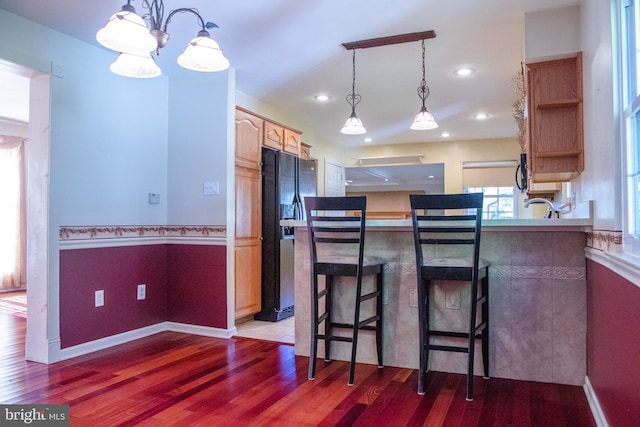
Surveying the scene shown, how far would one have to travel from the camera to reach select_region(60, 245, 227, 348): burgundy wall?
9.74 ft

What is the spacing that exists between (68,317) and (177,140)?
1645 mm

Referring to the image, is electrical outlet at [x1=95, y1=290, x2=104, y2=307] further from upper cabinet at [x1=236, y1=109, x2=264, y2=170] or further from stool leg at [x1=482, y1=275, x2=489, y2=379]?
stool leg at [x1=482, y1=275, x2=489, y2=379]

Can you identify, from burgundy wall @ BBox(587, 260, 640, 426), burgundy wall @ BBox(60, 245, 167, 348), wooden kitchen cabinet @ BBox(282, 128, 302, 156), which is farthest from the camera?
wooden kitchen cabinet @ BBox(282, 128, 302, 156)

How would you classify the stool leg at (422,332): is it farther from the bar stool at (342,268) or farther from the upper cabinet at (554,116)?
the upper cabinet at (554,116)

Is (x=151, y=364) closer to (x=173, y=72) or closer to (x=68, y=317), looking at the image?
(x=68, y=317)

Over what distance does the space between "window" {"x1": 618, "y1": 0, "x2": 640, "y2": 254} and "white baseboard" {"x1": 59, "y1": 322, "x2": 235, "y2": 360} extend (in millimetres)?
2857

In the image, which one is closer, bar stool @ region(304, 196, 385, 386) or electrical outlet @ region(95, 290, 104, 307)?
bar stool @ region(304, 196, 385, 386)

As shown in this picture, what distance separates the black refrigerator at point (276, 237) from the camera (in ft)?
13.5

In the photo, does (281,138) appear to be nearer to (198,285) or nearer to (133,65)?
(198,285)

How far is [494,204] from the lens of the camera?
768 cm

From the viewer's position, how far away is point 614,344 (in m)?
1.61

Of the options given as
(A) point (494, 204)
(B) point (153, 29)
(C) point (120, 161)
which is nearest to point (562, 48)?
(B) point (153, 29)

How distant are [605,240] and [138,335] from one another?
3257 mm

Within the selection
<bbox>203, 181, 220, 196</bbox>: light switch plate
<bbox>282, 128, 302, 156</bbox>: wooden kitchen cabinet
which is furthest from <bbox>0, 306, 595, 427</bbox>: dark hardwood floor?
<bbox>282, 128, 302, 156</bbox>: wooden kitchen cabinet
